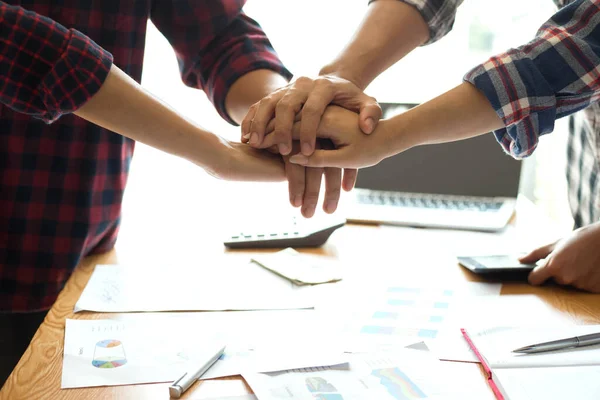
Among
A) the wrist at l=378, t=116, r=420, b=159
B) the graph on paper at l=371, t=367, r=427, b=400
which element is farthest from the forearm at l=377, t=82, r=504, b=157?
the graph on paper at l=371, t=367, r=427, b=400

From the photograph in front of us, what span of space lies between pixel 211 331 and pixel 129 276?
0.85ft

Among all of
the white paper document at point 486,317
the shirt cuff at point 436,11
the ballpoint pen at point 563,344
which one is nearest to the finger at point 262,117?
the shirt cuff at point 436,11

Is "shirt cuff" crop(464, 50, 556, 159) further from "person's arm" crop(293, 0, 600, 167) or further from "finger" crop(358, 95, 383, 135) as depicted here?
"finger" crop(358, 95, 383, 135)

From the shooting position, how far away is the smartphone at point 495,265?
1058 mm

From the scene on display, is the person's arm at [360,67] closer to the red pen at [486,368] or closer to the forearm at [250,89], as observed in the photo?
the forearm at [250,89]

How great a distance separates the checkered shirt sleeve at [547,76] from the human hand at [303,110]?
9.7 inches

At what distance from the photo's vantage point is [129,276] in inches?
41.8

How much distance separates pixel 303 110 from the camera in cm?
119

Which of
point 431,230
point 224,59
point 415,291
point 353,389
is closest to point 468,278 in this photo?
point 415,291

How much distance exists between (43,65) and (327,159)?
0.49m

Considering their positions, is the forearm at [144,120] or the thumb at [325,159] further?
the thumb at [325,159]

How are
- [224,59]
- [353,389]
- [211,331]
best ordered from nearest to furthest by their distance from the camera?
1. [353,389]
2. [211,331]
3. [224,59]

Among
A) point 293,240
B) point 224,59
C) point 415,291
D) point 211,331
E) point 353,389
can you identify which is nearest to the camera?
point 353,389

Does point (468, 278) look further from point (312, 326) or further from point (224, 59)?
point (224, 59)
